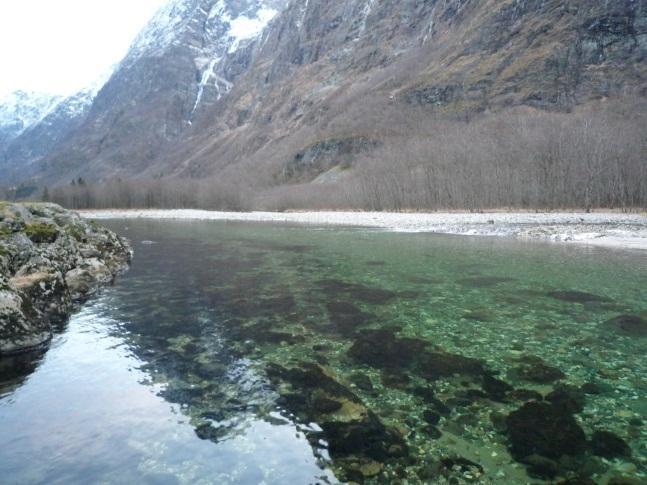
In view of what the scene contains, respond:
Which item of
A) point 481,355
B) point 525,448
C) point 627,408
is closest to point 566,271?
point 481,355

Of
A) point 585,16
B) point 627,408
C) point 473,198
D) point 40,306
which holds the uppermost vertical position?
point 585,16

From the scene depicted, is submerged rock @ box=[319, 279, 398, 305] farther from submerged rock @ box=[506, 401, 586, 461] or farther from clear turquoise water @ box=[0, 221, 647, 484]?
submerged rock @ box=[506, 401, 586, 461]

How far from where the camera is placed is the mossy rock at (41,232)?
18234mm

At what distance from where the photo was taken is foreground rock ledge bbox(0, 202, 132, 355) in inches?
450

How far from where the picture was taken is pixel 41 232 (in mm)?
18844

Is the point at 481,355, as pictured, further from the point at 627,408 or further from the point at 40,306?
the point at 40,306

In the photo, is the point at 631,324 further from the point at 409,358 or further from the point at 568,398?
the point at 409,358

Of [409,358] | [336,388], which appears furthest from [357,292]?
[336,388]

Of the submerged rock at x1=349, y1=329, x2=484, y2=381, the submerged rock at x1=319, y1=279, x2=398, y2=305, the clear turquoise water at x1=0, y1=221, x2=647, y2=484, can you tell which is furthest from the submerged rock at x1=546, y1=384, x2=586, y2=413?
the submerged rock at x1=319, y1=279, x2=398, y2=305

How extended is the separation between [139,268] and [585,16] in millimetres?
157377

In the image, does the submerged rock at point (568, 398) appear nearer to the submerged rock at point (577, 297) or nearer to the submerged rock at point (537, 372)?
the submerged rock at point (537, 372)

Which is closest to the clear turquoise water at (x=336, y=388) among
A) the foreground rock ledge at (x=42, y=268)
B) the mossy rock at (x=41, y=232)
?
the foreground rock ledge at (x=42, y=268)

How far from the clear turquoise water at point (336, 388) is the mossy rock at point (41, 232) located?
3858 mm

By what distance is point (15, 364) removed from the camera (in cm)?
1038
